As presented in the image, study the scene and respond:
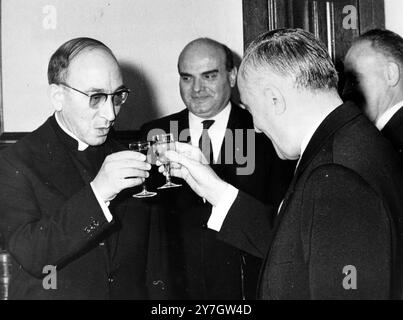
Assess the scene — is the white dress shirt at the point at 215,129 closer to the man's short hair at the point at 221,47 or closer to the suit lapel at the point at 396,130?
the man's short hair at the point at 221,47

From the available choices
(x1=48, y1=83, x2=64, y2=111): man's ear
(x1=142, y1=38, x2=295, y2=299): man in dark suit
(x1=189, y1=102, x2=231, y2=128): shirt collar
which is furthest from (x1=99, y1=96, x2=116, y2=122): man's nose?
(x1=189, y1=102, x2=231, y2=128): shirt collar

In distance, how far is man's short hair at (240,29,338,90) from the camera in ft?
5.16

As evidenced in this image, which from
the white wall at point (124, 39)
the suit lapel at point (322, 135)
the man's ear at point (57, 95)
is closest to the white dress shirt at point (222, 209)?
the suit lapel at point (322, 135)

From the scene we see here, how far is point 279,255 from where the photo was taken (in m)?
1.47

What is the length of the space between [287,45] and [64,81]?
2.85 ft

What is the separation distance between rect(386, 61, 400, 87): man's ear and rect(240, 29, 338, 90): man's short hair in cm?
140

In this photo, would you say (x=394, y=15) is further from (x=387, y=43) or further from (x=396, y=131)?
(x=396, y=131)

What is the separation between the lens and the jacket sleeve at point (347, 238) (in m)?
1.33

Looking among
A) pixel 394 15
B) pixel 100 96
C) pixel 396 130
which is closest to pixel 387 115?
pixel 396 130

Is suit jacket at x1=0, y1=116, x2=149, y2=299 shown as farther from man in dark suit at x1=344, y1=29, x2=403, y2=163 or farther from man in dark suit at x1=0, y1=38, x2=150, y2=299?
man in dark suit at x1=344, y1=29, x2=403, y2=163

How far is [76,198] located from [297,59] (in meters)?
0.83

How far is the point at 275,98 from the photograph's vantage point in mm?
1621

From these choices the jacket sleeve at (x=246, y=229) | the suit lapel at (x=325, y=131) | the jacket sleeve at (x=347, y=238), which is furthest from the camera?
the jacket sleeve at (x=246, y=229)
